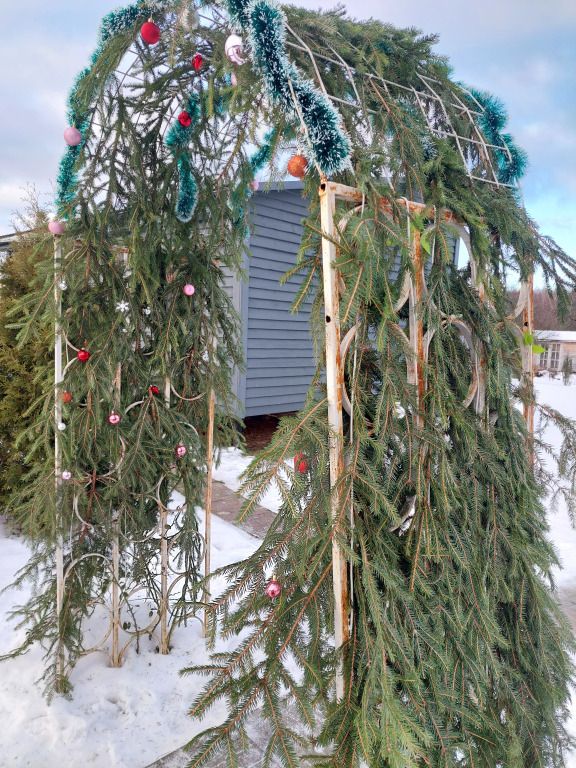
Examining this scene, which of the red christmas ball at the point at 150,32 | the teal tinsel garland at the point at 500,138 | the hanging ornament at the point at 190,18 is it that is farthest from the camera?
the teal tinsel garland at the point at 500,138

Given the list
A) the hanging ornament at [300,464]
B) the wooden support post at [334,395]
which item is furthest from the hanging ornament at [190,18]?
the hanging ornament at [300,464]

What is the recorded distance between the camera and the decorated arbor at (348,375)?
1278mm

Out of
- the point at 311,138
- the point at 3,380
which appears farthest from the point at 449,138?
the point at 3,380

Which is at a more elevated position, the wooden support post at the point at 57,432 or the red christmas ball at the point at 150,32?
the red christmas ball at the point at 150,32

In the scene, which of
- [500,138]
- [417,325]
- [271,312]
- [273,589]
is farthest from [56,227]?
[271,312]

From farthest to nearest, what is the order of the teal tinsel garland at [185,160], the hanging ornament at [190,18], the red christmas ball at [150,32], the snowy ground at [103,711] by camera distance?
1. the teal tinsel garland at [185,160]
2. the snowy ground at [103,711]
3. the red christmas ball at [150,32]
4. the hanging ornament at [190,18]

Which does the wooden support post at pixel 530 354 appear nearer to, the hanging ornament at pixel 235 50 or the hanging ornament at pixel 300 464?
the hanging ornament at pixel 300 464

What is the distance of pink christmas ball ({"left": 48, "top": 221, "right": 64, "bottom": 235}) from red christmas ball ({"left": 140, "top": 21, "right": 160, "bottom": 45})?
0.78 meters

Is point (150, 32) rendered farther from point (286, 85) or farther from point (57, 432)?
point (57, 432)

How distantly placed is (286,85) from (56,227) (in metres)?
1.27

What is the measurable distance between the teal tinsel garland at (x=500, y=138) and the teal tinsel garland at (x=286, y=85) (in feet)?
2.94

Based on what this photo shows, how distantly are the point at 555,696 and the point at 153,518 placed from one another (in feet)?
6.25

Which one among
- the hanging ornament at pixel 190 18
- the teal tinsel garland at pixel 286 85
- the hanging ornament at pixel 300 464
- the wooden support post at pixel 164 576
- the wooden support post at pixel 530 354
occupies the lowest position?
the wooden support post at pixel 164 576

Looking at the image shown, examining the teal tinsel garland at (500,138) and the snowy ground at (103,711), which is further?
the snowy ground at (103,711)
